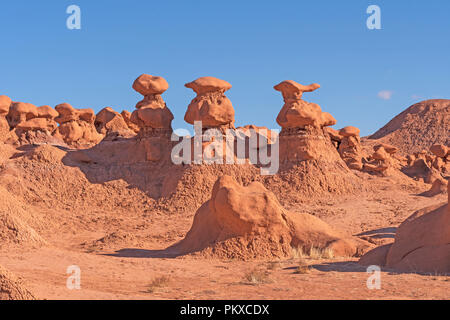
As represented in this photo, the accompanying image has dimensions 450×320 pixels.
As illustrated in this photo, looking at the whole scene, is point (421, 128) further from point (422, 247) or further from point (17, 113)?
point (422, 247)

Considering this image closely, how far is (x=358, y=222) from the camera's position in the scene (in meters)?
18.0

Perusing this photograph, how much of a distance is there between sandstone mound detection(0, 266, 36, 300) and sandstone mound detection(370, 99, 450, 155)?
4826cm

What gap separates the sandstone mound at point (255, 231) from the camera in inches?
446

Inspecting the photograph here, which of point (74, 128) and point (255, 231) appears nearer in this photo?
point (255, 231)

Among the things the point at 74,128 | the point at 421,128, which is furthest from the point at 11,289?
the point at 421,128

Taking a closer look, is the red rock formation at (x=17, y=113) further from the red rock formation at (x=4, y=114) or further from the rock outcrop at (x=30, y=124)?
the red rock formation at (x=4, y=114)

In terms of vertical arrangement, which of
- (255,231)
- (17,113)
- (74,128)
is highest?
(17,113)

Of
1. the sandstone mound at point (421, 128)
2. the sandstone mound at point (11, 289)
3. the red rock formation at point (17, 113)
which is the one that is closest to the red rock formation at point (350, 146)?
the red rock formation at point (17, 113)

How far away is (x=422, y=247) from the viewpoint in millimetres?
8844

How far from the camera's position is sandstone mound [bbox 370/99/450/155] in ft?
166

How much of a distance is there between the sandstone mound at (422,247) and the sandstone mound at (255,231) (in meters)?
1.96

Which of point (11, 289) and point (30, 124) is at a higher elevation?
point (30, 124)

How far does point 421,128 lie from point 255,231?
45.6 m

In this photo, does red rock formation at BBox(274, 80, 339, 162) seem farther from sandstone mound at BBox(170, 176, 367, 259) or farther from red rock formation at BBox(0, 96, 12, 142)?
red rock formation at BBox(0, 96, 12, 142)
